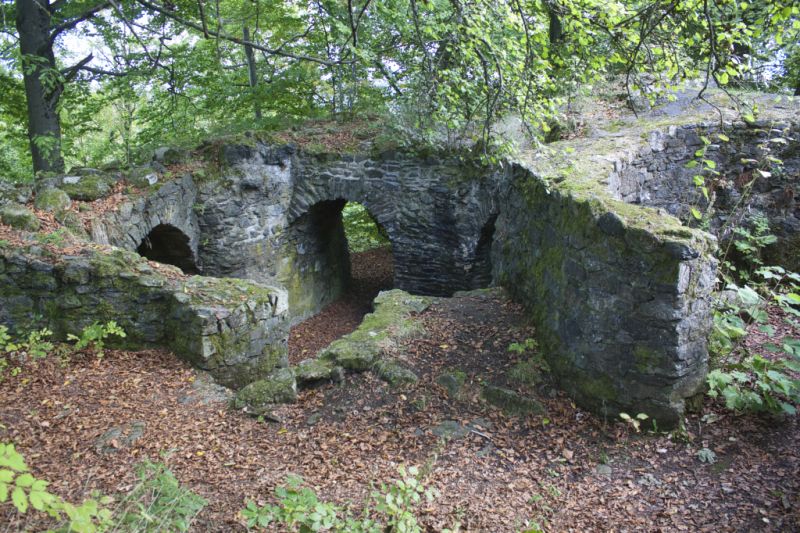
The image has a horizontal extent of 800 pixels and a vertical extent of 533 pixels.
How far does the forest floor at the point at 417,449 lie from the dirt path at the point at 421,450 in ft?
0.04

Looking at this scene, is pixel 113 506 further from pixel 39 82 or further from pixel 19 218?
pixel 39 82

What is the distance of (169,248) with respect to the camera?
356 inches

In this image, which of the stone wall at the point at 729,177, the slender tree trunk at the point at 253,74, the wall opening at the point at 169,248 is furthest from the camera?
the slender tree trunk at the point at 253,74

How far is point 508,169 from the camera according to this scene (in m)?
6.97

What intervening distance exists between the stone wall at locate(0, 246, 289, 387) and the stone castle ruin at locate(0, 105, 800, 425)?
0.5 inches

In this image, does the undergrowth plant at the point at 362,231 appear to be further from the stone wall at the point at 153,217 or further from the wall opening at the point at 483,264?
the stone wall at the point at 153,217

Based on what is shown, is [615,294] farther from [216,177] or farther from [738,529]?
[216,177]

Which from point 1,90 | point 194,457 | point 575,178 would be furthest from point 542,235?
point 1,90

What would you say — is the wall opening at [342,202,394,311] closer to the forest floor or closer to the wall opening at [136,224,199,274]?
the wall opening at [136,224,199,274]

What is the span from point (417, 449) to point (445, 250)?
233 inches

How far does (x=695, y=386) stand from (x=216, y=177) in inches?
316

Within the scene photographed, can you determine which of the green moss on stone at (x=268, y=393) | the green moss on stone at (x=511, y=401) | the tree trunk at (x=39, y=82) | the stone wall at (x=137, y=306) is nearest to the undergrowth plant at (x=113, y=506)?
the green moss on stone at (x=268, y=393)

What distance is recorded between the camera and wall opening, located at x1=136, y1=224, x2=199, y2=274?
8727mm

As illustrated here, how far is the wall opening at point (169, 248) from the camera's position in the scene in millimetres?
8727
